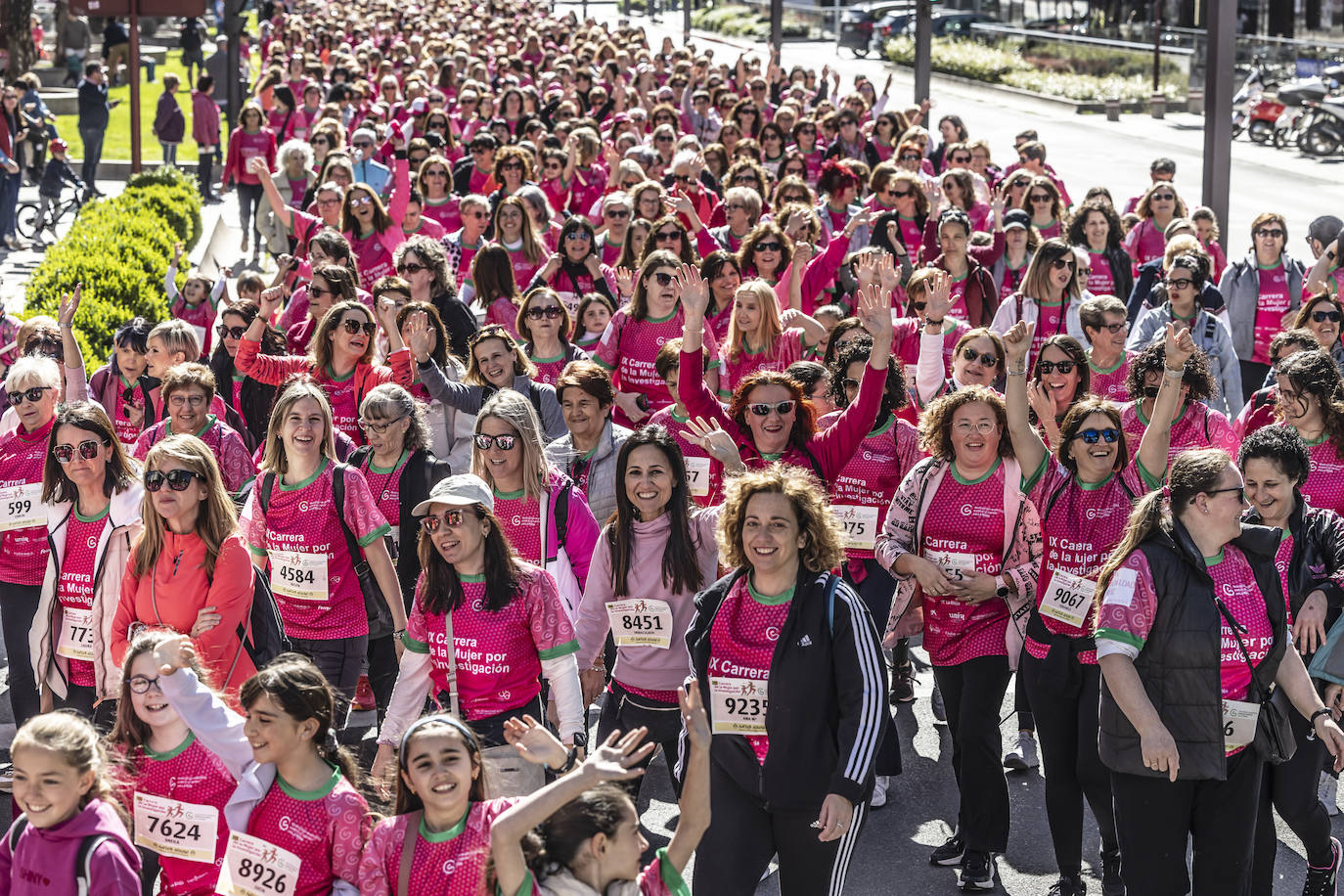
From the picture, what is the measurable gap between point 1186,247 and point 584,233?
358 centimetres

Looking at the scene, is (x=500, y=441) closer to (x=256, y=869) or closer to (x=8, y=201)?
(x=256, y=869)

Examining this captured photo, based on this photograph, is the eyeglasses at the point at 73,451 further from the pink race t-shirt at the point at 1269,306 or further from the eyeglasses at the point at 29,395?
the pink race t-shirt at the point at 1269,306

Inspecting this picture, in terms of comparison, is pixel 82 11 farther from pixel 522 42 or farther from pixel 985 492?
pixel 522 42

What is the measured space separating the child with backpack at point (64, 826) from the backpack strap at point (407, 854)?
0.65 meters

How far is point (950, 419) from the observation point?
6539mm

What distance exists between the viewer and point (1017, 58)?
52.2m

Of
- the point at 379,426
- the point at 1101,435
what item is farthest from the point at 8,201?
the point at 1101,435

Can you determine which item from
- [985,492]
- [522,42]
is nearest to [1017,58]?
[522,42]

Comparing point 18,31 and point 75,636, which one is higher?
point 18,31

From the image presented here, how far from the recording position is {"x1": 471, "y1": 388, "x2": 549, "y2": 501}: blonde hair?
664 cm

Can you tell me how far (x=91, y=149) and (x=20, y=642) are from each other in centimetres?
1888

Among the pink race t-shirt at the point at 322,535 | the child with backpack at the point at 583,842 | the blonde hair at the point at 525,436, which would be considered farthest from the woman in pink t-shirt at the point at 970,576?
the child with backpack at the point at 583,842

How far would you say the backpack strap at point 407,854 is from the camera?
4508 millimetres

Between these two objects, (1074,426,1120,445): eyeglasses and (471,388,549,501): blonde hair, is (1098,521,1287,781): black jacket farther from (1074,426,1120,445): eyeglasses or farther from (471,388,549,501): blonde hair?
(471,388,549,501): blonde hair
